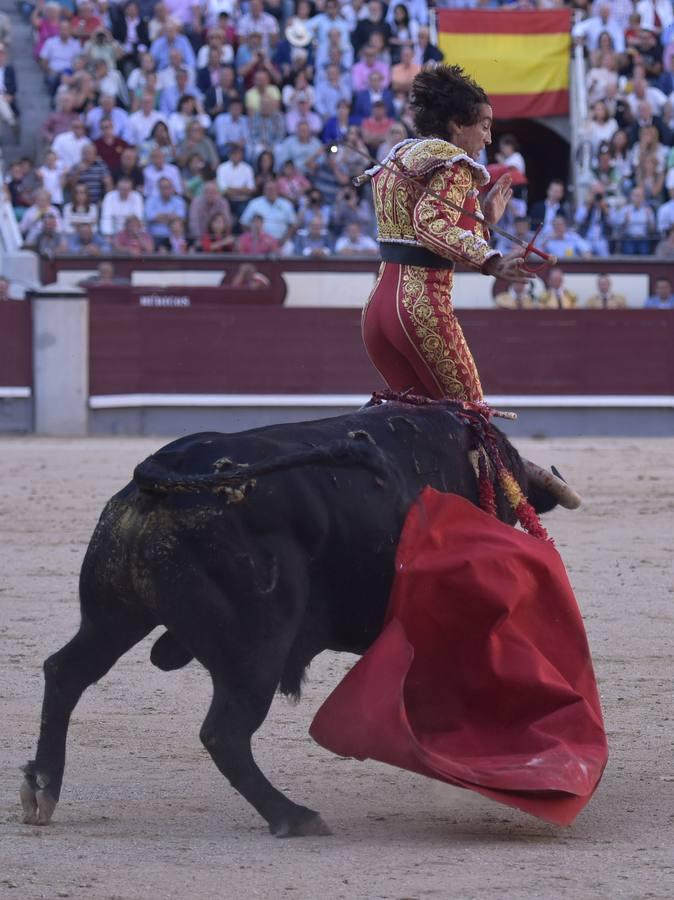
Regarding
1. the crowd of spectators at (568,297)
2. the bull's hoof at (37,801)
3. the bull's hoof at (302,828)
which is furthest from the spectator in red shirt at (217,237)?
the bull's hoof at (302,828)

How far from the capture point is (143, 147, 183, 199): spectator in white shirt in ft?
36.5

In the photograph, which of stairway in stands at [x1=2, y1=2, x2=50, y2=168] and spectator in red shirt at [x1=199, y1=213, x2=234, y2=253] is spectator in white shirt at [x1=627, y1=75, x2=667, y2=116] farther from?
stairway in stands at [x1=2, y1=2, x2=50, y2=168]

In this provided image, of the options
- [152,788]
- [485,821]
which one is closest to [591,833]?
[485,821]

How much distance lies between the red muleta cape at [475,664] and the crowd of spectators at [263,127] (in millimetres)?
7581

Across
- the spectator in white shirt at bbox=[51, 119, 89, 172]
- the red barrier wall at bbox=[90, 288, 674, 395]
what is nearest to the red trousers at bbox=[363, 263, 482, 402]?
the red barrier wall at bbox=[90, 288, 674, 395]

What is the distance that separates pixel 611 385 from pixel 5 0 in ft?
20.2

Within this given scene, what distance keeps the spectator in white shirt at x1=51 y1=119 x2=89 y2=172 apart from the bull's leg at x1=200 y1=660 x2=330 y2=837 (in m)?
9.11

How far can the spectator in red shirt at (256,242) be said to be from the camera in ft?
36.6

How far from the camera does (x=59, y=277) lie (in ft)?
36.7

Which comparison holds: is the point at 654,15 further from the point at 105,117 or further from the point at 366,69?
the point at 105,117

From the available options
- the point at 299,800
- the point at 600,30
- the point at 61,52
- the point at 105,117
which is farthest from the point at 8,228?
the point at 299,800

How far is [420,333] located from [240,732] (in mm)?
921

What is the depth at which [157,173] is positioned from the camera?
1117 centimetres

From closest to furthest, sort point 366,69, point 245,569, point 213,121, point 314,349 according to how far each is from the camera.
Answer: point 245,569, point 314,349, point 213,121, point 366,69
